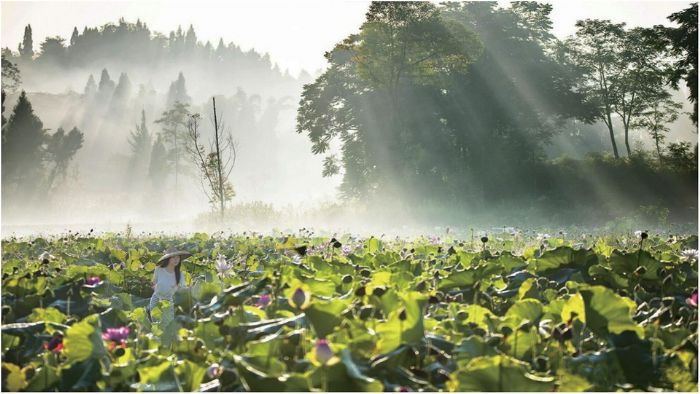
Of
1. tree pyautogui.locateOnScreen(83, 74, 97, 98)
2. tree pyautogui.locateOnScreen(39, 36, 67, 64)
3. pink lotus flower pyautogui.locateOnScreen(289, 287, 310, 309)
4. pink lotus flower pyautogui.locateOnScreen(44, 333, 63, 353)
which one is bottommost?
pink lotus flower pyautogui.locateOnScreen(44, 333, 63, 353)

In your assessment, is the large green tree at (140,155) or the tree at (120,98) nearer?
the large green tree at (140,155)

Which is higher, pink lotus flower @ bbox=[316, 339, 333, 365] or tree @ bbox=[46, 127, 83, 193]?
tree @ bbox=[46, 127, 83, 193]

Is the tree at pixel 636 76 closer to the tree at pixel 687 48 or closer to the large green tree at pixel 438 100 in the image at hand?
the large green tree at pixel 438 100

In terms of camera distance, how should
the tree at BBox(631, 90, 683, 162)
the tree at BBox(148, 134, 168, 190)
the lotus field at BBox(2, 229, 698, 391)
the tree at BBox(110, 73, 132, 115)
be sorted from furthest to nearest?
the tree at BBox(110, 73, 132, 115), the tree at BBox(148, 134, 168, 190), the tree at BBox(631, 90, 683, 162), the lotus field at BBox(2, 229, 698, 391)

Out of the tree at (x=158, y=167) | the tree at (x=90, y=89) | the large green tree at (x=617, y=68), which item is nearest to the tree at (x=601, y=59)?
the large green tree at (x=617, y=68)

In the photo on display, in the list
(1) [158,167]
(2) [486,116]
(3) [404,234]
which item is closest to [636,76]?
(2) [486,116]

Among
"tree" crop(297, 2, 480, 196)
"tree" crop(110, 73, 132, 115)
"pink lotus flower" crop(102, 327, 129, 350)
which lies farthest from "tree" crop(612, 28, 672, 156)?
"tree" crop(110, 73, 132, 115)

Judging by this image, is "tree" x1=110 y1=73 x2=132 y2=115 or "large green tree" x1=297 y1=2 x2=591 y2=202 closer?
"large green tree" x1=297 y1=2 x2=591 y2=202

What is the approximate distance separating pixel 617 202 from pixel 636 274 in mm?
31774

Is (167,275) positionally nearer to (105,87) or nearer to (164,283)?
(164,283)

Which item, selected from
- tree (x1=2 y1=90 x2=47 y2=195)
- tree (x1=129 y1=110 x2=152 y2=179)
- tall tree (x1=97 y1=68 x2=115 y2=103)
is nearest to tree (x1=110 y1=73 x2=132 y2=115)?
tall tree (x1=97 y1=68 x2=115 y2=103)

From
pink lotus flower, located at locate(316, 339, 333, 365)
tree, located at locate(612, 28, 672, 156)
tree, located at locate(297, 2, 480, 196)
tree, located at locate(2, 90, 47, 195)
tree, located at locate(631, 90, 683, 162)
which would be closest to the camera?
pink lotus flower, located at locate(316, 339, 333, 365)

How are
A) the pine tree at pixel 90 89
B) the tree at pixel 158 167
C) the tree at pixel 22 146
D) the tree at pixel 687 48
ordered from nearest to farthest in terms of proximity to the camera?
the tree at pixel 687 48
the tree at pixel 22 146
the tree at pixel 158 167
the pine tree at pixel 90 89

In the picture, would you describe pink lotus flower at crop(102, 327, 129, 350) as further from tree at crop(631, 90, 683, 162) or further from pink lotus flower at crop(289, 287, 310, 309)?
tree at crop(631, 90, 683, 162)
